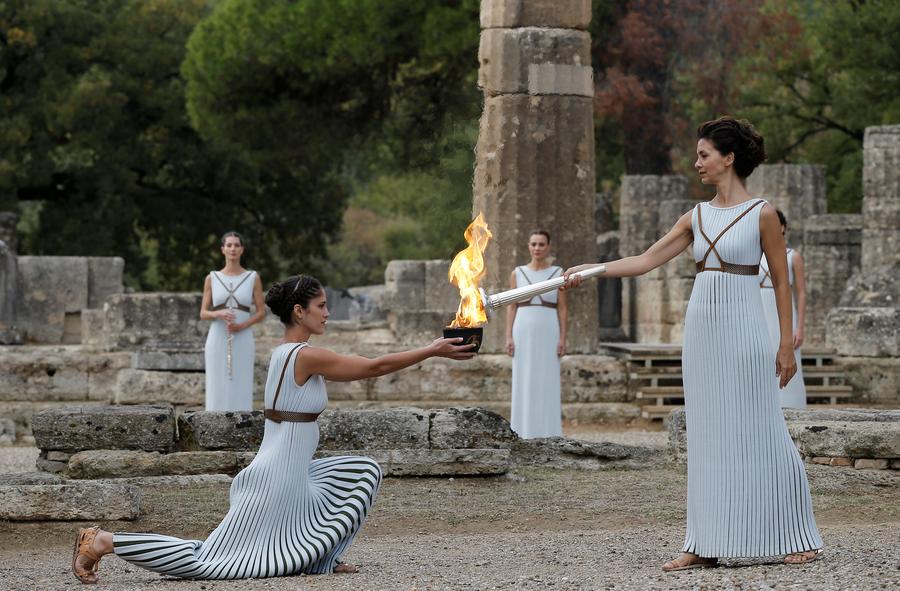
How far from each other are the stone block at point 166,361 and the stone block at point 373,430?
215 inches

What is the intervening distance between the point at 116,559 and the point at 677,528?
2791mm

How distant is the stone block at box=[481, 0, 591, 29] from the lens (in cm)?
1538

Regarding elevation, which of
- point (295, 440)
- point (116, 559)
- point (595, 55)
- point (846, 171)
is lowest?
point (116, 559)

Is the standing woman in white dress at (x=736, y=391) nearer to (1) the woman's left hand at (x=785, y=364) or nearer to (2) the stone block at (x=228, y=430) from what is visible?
(1) the woman's left hand at (x=785, y=364)

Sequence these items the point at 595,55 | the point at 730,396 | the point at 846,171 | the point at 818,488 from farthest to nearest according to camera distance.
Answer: the point at 595,55 → the point at 846,171 → the point at 818,488 → the point at 730,396

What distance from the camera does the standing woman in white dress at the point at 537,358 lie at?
39.9ft

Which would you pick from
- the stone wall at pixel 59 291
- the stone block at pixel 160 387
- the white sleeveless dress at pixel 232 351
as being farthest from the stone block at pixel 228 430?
the stone wall at pixel 59 291

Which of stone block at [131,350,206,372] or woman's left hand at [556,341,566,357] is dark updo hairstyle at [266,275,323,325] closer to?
woman's left hand at [556,341,566,357]

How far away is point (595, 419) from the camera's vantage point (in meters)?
15.0

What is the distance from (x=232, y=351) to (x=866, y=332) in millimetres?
6688

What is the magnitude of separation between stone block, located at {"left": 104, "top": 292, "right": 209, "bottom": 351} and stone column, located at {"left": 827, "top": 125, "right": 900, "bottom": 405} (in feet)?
21.0

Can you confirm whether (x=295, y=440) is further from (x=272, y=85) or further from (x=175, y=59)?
(x=175, y=59)

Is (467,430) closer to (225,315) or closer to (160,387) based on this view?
(225,315)

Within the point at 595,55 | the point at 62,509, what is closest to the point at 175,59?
the point at 595,55
